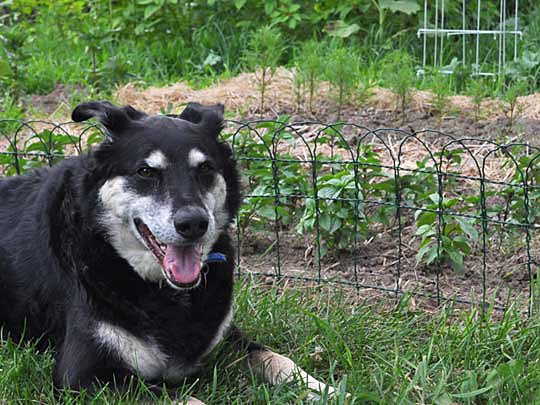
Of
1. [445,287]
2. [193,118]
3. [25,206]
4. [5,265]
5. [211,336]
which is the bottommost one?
[445,287]

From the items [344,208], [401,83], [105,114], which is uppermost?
[105,114]

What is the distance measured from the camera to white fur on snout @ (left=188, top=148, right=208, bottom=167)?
10.7 feet

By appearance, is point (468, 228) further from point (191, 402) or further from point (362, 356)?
point (191, 402)

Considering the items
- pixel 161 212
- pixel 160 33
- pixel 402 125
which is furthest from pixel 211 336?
pixel 160 33

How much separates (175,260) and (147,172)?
369mm

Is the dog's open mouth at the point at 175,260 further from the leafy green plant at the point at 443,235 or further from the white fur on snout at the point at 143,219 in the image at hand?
the leafy green plant at the point at 443,235

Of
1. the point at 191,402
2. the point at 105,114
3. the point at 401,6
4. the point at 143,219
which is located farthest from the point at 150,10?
the point at 191,402

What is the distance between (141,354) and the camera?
10.8ft

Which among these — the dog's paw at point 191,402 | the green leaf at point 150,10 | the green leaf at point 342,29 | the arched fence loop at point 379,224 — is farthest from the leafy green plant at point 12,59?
the dog's paw at point 191,402

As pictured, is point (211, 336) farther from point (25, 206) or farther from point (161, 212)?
point (25, 206)

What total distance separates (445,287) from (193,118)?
169cm

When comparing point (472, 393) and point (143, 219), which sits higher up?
point (143, 219)

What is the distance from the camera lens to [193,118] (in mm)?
3658

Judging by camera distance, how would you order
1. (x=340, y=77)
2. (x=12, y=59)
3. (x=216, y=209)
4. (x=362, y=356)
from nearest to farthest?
(x=216, y=209)
(x=362, y=356)
(x=340, y=77)
(x=12, y=59)
